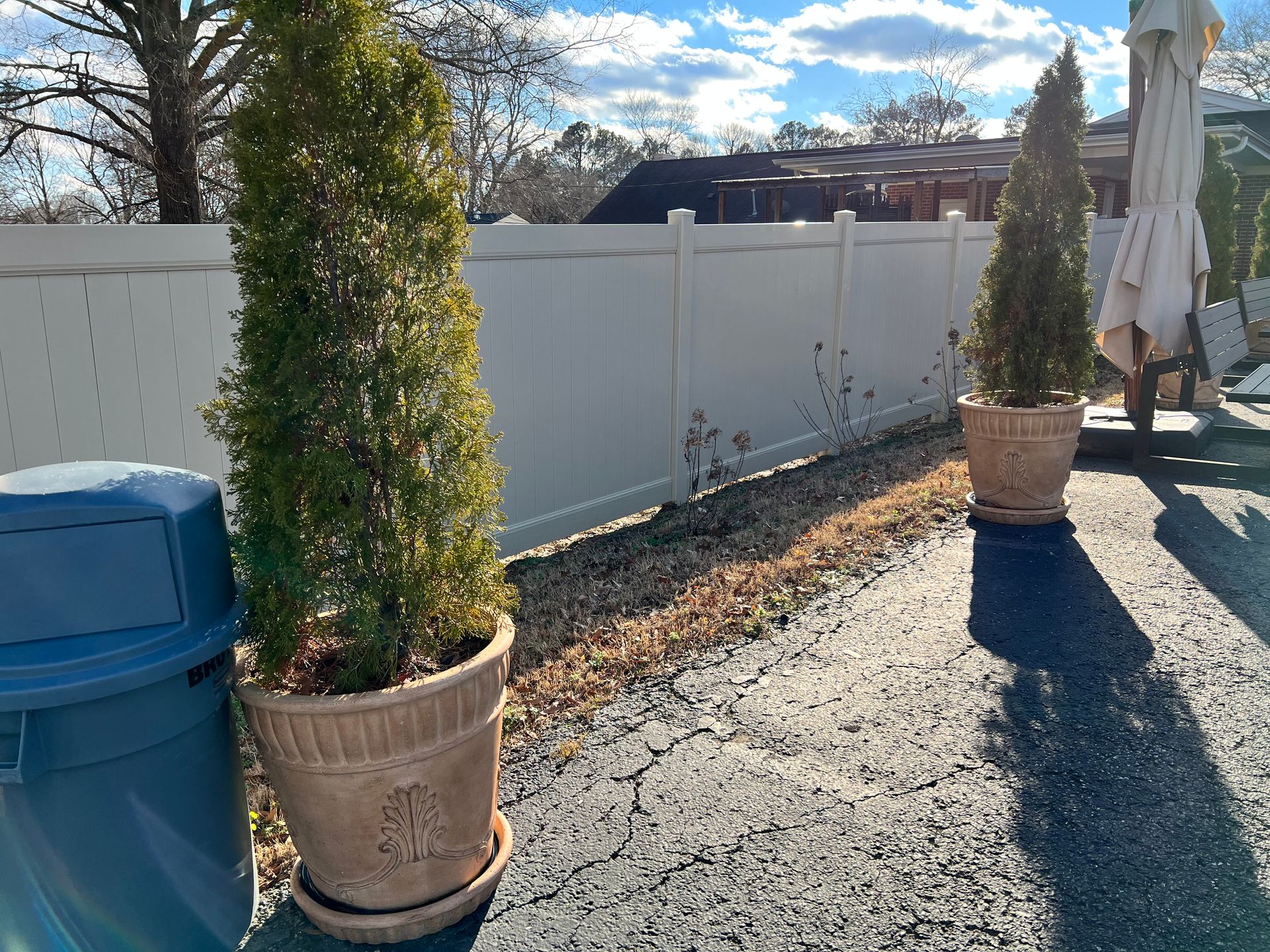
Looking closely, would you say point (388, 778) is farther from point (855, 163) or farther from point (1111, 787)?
point (855, 163)

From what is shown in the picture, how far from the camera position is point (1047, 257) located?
6098mm

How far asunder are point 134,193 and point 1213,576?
1747cm

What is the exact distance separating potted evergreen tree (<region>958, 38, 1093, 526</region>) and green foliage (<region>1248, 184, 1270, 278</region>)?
39.1 ft

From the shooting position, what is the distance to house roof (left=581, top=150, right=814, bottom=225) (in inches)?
1041

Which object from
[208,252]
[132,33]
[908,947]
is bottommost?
[908,947]

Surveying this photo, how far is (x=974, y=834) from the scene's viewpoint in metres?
2.98

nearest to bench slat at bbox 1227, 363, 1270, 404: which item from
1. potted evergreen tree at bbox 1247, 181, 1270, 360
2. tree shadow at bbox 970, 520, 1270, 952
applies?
tree shadow at bbox 970, 520, 1270, 952

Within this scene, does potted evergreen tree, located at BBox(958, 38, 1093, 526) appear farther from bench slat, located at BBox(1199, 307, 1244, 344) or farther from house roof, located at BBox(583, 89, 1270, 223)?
house roof, located at BBox(583, 89, 1270, 223)

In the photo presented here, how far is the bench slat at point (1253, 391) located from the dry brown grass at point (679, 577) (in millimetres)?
2140

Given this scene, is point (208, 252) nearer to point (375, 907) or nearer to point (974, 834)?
point (375, 907)

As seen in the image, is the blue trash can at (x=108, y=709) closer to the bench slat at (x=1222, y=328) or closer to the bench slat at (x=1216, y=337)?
the bench slat at (x=1216, y=337)

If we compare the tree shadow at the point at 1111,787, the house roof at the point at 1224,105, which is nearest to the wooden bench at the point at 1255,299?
the tree shadow at the point at 1111,787

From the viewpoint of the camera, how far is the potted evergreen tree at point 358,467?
2.38 meters

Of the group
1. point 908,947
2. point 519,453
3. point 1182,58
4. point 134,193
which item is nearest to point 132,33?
point 134,193
